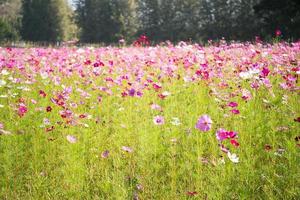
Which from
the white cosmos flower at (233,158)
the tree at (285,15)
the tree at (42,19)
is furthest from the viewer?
the tree at (42,19)

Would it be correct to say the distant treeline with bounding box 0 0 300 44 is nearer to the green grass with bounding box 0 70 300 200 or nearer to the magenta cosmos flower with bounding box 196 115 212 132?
the green grass with bounding box 0 70 300 200

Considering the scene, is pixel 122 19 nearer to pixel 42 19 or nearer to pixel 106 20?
pixel 106 20

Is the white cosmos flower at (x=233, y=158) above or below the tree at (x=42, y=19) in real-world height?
below

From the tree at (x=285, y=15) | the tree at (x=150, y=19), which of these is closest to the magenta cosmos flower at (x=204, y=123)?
the tree at (x=285, y=15)

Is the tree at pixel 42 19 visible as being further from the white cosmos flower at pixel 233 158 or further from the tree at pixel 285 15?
the white cosmos flower at pixel 233 158

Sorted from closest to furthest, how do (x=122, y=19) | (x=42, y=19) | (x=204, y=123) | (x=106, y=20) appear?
(x=204, y=123) → (x=42, y=19) → (x=122, y=19) → (x=106, y=20)

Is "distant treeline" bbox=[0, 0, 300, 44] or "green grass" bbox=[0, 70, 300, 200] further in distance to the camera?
"distant treeline" bbox=[0, 0, 300, 44]

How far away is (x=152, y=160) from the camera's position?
10.1ft

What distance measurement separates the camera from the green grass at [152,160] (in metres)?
2.56

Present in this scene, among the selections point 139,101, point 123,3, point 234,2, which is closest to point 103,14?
point 123,3

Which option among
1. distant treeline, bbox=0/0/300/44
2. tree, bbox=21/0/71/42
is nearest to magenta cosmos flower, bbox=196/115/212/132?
distant treeline, bbox=0/0/300/44

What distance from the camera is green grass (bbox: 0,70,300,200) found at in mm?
2563

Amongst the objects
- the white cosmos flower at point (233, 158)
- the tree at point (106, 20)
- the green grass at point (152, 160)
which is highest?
the tree at point (106, 20)

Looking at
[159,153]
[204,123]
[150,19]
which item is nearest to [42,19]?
[150,19]
